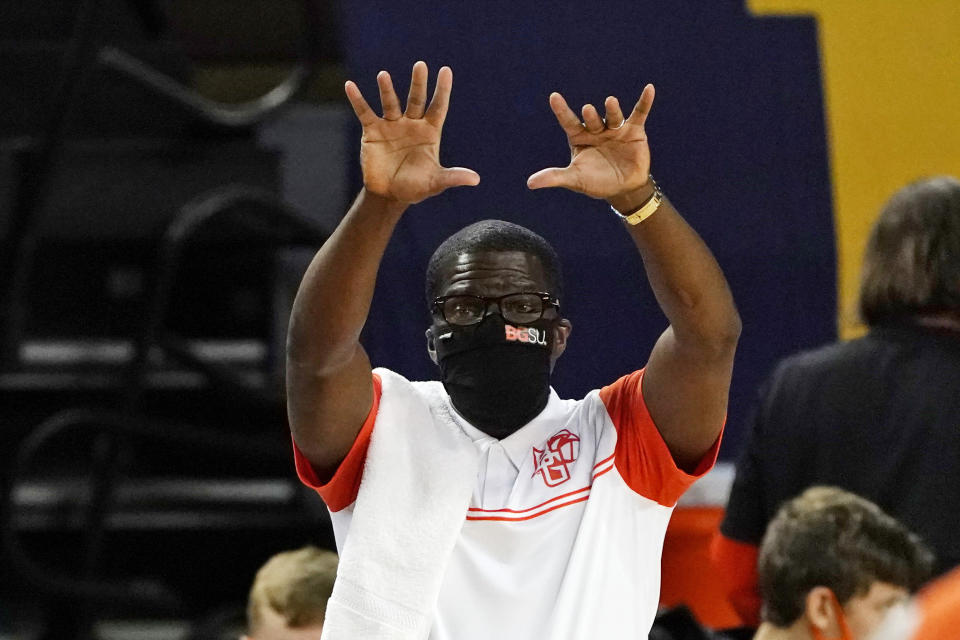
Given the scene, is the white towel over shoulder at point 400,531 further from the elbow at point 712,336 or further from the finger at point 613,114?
the finger at point 613,114

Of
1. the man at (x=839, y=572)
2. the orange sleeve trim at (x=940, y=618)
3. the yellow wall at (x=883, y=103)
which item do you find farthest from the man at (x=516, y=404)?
the yellow wall at (x=883, y=103)

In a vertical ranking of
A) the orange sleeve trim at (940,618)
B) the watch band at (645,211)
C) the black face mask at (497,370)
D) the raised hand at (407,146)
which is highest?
the raised hand at (407,146)

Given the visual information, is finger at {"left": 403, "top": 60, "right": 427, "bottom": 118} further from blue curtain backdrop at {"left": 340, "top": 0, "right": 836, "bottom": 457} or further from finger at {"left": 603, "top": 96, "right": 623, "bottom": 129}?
blue curtain backdrop at {"left": 340, "top": 0, "right": 836, "bottom": 457}

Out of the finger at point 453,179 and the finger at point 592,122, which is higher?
the finger at point 592,122

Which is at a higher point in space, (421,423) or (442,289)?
(442,289)

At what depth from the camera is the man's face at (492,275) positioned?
7.23ft

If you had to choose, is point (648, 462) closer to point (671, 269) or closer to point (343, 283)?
point (671, 269)

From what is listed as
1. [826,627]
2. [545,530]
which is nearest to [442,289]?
[545,530]

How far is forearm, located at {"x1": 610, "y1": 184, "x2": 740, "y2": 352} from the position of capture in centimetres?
206

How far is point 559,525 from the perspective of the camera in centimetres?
209

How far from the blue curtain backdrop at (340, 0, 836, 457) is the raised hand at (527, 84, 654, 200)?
2189mm

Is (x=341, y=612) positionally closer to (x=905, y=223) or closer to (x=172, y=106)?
(x=905, y=223)

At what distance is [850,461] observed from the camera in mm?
2799

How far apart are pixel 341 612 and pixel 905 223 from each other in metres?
1.45
